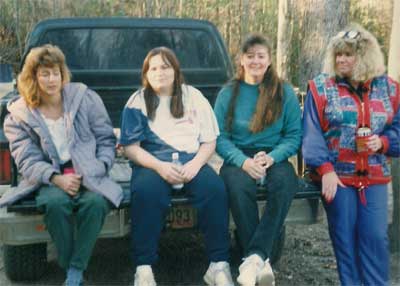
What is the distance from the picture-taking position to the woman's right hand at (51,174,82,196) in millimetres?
3645

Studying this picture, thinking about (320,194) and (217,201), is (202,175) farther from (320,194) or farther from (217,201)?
(320,194)

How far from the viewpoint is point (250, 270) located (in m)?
3.62

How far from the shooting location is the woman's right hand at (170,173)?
12.3 feet

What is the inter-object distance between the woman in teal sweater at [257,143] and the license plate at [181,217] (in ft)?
0.90

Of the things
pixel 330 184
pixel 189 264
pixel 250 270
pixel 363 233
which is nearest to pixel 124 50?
pixel 189 264

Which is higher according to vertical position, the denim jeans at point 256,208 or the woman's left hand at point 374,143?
the woman's left hand at point 374,143

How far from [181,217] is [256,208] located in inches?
19.0

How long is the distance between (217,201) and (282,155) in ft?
1.80

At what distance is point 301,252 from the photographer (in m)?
5.12

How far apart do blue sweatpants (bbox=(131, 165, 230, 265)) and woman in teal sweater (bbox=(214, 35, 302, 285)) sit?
10cm

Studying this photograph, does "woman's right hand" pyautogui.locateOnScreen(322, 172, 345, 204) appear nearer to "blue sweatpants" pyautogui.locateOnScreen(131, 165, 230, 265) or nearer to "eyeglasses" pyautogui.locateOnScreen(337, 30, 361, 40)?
"blue sweatpants" pyautogui.locateOnScreen(131, 165, 230, 265)

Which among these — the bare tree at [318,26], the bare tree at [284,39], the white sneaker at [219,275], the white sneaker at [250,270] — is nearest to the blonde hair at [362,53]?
the white sneaker at [250,270]

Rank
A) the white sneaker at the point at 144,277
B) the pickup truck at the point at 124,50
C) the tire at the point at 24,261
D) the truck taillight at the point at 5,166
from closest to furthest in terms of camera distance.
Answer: the white sneaker at the point at 144,277 < the truck taillight at the point at 5,166 < the tire at the point at 24,261 < the pickup truck at the point at 124,50

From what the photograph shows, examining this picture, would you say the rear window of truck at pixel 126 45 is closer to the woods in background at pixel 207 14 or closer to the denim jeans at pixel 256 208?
the denim jeans at pixel 256 208
